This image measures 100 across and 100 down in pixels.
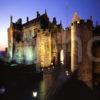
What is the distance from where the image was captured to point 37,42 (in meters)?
39.0

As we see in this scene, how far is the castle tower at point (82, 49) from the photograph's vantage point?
1176 inches

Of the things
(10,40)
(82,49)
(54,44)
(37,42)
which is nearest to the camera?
(82,49)

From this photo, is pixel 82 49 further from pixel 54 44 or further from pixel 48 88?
pixel 54 44

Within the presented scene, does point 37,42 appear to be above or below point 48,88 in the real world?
above

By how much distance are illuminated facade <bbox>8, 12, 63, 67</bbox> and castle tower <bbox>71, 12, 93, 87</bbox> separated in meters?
9.57

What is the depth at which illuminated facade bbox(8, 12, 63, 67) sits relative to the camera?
39.0 metres

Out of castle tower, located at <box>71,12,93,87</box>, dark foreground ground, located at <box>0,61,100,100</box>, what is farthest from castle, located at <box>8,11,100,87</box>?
dark foreground ground, located at <box>0,61,100,100</box>

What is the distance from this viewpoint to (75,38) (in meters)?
30.5

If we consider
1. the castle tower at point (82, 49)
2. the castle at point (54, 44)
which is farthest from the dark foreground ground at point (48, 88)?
the castle at point (54, 44)

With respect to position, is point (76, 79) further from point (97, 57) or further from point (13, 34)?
point (13, 34)

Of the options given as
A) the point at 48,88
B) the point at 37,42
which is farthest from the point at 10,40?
the point at 48,88

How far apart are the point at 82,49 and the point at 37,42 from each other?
11.4 metres

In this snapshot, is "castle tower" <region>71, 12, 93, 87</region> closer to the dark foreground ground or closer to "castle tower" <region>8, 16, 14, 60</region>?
the dark foreground ground

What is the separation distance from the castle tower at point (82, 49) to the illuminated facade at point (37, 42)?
9574 millimetres
